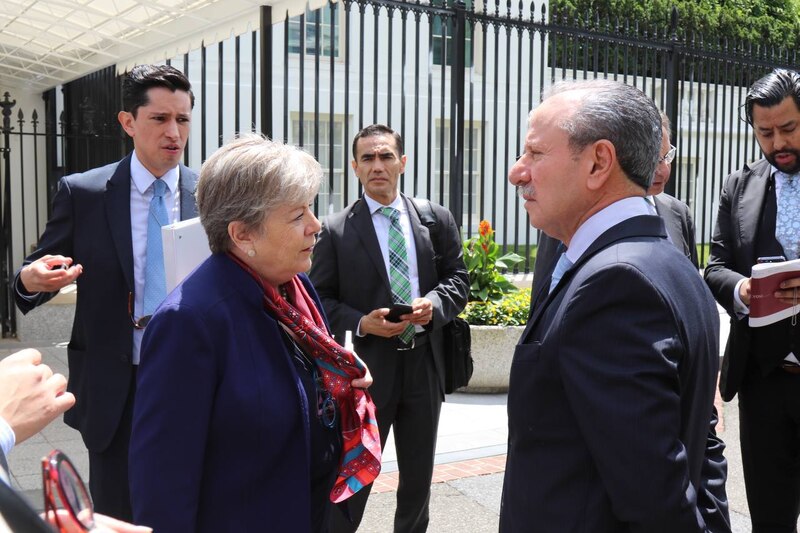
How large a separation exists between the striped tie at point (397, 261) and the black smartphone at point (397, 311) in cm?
25

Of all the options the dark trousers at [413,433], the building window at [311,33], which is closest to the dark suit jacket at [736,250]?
the dark trousers at [413,433]

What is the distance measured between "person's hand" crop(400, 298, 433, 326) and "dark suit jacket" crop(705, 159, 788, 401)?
135 centimetres

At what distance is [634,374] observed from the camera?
5.98 feet

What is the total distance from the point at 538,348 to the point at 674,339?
1.02 feet

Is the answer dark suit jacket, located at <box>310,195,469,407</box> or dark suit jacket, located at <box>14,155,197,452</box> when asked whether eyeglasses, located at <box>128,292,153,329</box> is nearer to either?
dark suit jacket, located at <box>14,155,197,452</box>

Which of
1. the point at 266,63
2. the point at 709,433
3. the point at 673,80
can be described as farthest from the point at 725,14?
the point at 709,433

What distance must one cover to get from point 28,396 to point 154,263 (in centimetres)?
162

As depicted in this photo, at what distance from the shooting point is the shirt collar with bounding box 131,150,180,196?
3322 millimetres

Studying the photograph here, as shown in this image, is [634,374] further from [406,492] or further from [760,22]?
[760,22]

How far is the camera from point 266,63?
6762 mm

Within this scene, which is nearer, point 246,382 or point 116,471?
point 246,382

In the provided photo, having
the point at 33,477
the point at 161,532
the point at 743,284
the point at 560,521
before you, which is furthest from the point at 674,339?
the point at 33,477

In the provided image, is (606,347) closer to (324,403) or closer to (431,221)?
(324,403)

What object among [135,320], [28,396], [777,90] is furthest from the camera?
[777,90]
